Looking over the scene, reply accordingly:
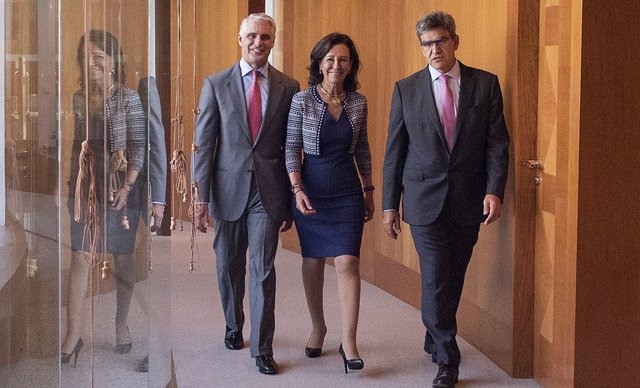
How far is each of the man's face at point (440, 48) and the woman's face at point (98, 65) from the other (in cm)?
241

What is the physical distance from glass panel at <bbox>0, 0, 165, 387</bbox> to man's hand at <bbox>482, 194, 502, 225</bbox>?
206 cm

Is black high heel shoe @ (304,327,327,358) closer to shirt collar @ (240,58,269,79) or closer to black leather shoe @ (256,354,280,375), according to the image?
black leather shoe @ (256,354,280,375)

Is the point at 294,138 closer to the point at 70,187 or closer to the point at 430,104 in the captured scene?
the point at 430,104

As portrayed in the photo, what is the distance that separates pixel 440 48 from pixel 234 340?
1.68 metres

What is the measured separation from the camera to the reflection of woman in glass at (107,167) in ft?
7.74

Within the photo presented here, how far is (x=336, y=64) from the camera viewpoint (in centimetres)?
487

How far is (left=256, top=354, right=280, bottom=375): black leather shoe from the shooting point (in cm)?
489

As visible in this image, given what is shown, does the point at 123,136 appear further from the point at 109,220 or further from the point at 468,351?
the point at 468,351

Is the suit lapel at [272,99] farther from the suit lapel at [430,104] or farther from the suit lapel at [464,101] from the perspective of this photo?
the suit lapel at [464,101]

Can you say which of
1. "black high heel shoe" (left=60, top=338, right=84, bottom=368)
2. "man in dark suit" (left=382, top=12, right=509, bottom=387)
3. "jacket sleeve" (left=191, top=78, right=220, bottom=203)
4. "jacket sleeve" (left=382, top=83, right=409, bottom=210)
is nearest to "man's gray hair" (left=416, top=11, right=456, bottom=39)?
"man in dark suit" (left=382, top=12, right=509, bottom=387)

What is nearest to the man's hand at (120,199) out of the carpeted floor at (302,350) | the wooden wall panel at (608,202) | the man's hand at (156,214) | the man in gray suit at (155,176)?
the man in gray suit at (155,176)

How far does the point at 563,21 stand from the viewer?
167 inches

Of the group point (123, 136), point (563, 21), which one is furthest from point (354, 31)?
point (123, 136)

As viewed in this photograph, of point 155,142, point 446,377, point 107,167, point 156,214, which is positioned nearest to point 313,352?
point 446,377
